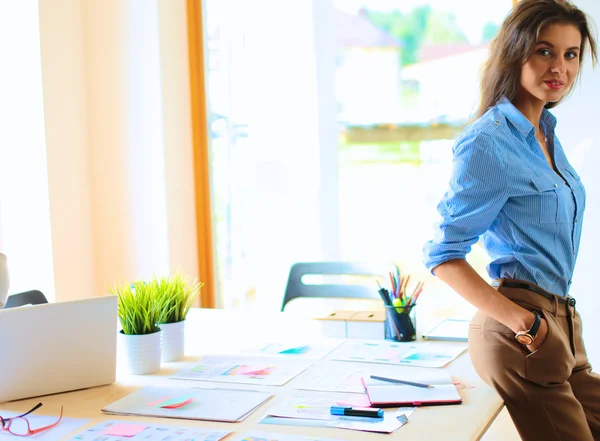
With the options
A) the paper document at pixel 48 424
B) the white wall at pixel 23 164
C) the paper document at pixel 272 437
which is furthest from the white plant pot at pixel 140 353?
the white wall at pixel 23 164

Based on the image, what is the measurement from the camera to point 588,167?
119 inches

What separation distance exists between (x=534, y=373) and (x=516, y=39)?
0.75m

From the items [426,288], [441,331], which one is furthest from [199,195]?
[441,331]

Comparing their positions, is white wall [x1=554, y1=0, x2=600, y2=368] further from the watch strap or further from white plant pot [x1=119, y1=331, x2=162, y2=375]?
white plant pot [x1=119, y1=331, x2=162, y2=375]

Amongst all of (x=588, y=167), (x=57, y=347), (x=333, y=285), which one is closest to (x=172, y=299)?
(x=57, y=347)

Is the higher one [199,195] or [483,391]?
[199,195]

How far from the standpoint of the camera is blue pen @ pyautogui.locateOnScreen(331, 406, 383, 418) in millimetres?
1314

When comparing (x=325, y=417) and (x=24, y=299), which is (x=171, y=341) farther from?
(x=24, y=299)

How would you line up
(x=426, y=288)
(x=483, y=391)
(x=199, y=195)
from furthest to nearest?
1. (x=199, y=195)
2. (x=426, y=288)
3. (x=483, y=391)

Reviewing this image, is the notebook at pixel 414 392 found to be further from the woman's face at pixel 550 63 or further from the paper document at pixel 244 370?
the woman's face at pixel 550 63

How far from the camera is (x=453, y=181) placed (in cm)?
159

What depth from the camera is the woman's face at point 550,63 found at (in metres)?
1.62

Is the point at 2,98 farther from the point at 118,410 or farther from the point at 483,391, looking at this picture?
the point at 483,391

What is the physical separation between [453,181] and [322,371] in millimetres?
523
